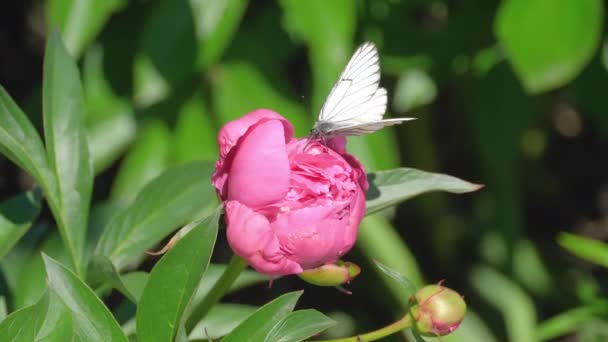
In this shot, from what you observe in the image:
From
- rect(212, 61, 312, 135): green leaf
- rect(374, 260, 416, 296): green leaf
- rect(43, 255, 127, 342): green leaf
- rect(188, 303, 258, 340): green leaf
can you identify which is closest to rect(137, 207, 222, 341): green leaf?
rect(43, 255, 127, 342): green leaf

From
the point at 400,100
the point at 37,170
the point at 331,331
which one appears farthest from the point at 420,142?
the point at 37,170

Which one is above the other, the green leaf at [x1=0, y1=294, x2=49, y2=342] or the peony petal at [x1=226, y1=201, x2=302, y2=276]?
the peony petal at [x1=226, y1=201, x2=302, y2=276]

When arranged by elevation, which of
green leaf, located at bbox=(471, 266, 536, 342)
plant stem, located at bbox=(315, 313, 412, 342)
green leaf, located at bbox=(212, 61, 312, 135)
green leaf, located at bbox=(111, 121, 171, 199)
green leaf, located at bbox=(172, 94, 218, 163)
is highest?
plant stem, located at bbox=(315, 313, 412, 342)

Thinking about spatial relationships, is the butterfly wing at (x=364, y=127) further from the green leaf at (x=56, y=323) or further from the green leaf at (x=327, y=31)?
the green leaf at (x=327, y=31)

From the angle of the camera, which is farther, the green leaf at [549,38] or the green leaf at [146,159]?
the green leaf at [146,159]

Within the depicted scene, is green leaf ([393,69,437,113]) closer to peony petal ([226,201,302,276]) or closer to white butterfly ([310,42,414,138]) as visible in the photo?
white butterfly ([310,42,414,138])

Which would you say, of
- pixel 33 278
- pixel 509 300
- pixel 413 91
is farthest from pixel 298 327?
pixel 509 300

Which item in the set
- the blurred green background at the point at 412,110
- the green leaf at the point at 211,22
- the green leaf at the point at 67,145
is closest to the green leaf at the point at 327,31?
the blurred green background at the point at 412,110

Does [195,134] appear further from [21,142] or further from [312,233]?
[312,233]
